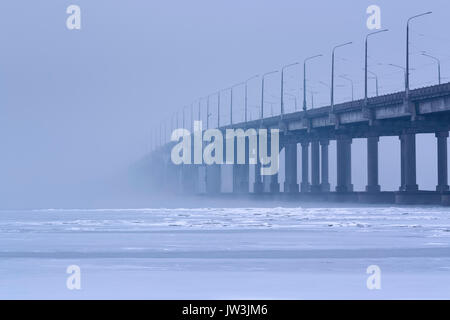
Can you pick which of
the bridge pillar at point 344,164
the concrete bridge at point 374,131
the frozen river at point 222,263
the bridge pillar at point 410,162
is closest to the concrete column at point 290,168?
the concrete bridge at point 374,131

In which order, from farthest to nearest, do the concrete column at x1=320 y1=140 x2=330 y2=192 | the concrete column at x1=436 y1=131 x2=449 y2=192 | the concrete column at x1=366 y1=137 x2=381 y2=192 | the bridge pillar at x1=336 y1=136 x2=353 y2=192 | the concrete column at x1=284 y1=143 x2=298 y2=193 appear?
1. the concrete column at x1=284 y1=143 x2=298 y2=193
2. the concrete column at x1=320 y1=140 x2=330 y2=192
3. the bridge pillar at x1=336 y1=136 x2=353 y2=192
4. the concrete column at x1=436 y1=131 x2=449 y2=192
5. the concrete column at x1=366 y1=137 x2=381 y2=192

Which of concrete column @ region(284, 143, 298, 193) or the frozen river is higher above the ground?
concrete column @ region(284, 143, 298, 193)

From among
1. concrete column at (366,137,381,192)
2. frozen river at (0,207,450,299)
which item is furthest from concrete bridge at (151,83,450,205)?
frozen river at (0,207,450,299)

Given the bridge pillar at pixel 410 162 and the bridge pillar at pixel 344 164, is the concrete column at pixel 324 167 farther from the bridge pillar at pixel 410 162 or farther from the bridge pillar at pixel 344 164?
the bridge pillar at pixel 410 162

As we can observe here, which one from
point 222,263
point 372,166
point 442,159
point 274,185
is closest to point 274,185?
point 274,185

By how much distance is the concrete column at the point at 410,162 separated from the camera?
123 metres

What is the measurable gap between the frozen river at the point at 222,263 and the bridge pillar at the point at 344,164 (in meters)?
108

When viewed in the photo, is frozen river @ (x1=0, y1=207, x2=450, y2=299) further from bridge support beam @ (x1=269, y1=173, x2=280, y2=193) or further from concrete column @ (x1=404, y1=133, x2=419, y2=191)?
bridge support beam @ (x1=269, y1=173, x2=280, y2=193)

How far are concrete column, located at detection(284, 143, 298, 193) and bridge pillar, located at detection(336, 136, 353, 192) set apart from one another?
100 ft

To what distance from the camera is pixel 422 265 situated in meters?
23.8

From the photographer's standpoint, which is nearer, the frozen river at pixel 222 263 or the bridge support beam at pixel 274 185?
the frozen river at pixel 222 263

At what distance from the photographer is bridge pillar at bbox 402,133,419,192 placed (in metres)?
123

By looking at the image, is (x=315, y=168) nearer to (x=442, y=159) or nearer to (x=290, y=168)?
(x=290, y=168)
